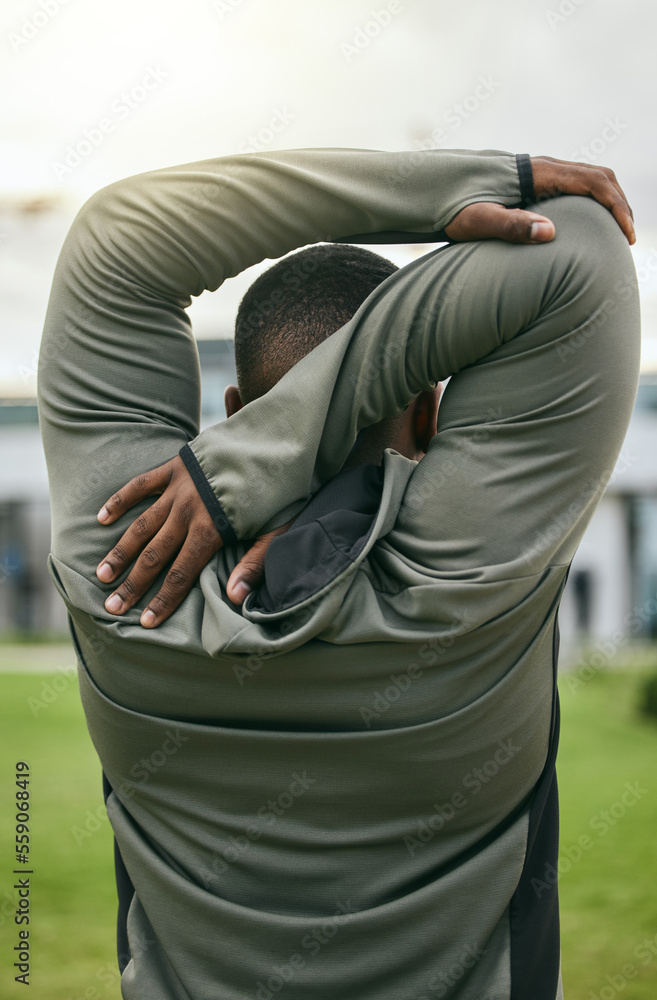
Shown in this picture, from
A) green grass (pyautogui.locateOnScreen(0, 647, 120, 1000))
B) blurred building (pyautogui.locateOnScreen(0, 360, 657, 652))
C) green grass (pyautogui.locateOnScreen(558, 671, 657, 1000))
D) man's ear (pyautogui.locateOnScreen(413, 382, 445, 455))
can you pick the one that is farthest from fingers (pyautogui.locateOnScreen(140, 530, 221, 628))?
blurred building (pyautogui.locateOnScreen(0, 360, 657, 652))

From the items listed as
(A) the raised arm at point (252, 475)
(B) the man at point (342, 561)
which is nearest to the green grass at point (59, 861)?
(B) the man at point (342, 561)

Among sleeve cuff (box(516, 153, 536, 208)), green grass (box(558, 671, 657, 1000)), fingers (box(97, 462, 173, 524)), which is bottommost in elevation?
green grass (box(558, 671, 657, 1000))

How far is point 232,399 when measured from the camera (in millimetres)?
1138

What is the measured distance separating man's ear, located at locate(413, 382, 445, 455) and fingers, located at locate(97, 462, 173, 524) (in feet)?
1.31

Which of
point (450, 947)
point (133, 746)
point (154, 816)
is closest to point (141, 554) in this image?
point (133, 746)

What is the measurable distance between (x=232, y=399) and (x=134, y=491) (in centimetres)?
30

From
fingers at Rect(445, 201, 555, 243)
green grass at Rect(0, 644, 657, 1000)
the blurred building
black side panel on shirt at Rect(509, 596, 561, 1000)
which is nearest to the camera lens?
fingers at Rect(445, 201, 555, 243)

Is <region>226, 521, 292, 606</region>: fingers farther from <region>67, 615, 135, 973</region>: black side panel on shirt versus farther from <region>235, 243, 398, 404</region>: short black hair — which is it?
<region>67, 615, 135, 973</region>: black side panel on shirt

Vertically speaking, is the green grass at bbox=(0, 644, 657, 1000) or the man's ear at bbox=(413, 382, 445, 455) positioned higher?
the man's ear at bbox=(413, 382, 445, 455)

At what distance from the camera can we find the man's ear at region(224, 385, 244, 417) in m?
1.12

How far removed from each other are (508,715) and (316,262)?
711 mm

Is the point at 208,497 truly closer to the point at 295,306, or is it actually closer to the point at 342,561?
the point at 342,561

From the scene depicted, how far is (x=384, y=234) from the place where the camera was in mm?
932

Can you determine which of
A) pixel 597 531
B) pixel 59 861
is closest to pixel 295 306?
pixel 59 861
